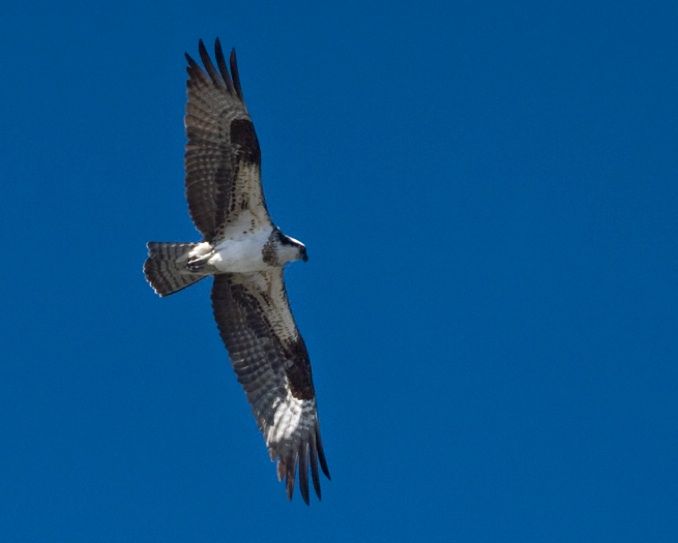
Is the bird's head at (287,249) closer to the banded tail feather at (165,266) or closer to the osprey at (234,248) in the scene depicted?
the osprey at (234,248)

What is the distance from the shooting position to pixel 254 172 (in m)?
14.6

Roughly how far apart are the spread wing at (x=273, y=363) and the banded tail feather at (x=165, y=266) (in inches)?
30.5

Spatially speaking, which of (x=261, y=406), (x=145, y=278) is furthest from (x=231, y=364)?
(x=145, y=278)

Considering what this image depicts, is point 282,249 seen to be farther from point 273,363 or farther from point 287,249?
point 273,363

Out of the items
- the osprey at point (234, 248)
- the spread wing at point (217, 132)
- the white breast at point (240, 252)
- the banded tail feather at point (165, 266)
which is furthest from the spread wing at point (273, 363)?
the spread wing at point (217, 132)

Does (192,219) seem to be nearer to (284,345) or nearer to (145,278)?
(145,278)

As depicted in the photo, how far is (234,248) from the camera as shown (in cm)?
1471

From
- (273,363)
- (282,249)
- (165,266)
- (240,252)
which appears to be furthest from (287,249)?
(273,363)

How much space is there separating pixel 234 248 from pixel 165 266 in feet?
2.45

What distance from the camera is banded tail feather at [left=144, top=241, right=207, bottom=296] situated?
14.7 meters

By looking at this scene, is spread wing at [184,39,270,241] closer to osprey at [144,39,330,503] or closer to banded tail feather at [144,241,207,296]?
osprey at [144,39,330,503]

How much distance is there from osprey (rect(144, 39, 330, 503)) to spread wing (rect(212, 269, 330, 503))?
0.4 inches

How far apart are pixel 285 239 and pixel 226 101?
1.54 meters

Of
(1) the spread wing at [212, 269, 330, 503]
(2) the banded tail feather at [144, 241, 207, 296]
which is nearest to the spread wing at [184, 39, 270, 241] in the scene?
(2) the banded tail feather at [144, 241, 207, 296]
